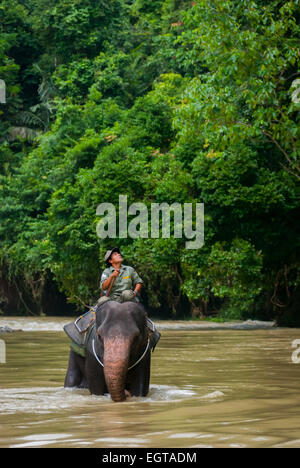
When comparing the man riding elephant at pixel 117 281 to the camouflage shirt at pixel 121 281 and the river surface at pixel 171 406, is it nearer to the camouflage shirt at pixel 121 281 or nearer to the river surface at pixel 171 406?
the camouflage shirt at pixel 121 281

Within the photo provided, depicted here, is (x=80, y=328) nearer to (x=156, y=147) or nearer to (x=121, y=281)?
(x=121, y=281)

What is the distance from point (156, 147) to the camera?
98.1 ft

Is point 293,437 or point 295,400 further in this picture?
point 295,400

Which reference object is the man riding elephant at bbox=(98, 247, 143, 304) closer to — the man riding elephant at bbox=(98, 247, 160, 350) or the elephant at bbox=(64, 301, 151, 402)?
the man riding elephant at bbox=(98, 247, 160, 350)

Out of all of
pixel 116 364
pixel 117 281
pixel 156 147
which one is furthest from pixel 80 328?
pixel 156 147

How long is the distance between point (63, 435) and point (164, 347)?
10.4 meters

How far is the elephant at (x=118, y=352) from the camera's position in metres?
8.19

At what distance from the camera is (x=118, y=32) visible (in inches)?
1597

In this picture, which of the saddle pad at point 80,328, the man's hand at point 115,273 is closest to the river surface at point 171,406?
the saddle pad at point 80,328

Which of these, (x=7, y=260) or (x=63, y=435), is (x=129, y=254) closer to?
(x=7, y=260)

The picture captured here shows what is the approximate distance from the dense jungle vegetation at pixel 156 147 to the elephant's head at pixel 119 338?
28.8 ft

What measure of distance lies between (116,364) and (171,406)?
2.18ft

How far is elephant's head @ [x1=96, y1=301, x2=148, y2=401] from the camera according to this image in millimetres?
8164
